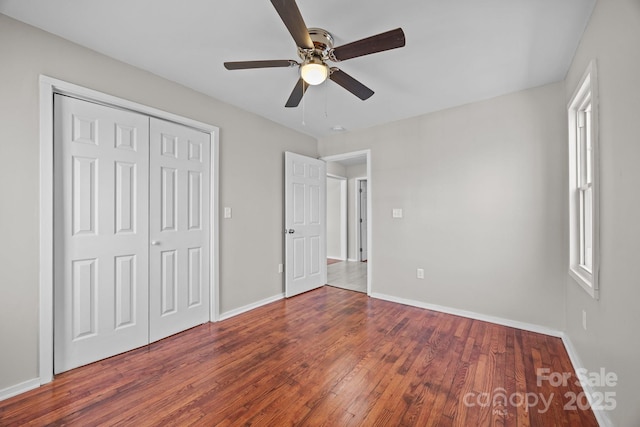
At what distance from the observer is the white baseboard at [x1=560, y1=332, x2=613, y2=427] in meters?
1.45

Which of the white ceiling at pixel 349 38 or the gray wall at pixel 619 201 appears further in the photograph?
the white ceiling at pixel 349 38

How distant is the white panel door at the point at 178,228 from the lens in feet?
8.18

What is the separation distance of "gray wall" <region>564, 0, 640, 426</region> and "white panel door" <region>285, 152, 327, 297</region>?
120 inches

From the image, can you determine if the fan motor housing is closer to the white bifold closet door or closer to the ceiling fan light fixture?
the ceiling fan light fixture

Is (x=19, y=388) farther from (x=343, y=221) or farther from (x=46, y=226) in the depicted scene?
(x=343, y=221)

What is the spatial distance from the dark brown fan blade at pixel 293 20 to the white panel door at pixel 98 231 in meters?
1.73

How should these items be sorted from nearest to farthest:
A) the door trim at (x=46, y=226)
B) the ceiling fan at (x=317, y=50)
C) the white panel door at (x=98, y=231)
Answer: the ceiling fan at (x=317, y=50) → the door trim at (x=46, y=226) → the white panel door at (x=98, y=231)

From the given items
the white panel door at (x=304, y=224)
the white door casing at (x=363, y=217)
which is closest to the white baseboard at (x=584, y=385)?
the white panel door at (x=304, y=224)

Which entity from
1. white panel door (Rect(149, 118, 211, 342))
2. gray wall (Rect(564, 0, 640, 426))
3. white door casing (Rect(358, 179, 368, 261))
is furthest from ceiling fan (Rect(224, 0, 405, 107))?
white door casing (Rect(358, 179, 368, 261))

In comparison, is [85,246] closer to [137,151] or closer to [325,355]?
[137,151]

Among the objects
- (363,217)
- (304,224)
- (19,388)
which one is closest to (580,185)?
(304,224)

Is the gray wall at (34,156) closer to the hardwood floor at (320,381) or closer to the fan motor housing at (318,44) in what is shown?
the hardwood floor at (320,381)

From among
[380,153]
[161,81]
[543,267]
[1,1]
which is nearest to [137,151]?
[161,81]

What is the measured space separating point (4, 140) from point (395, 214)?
3.69 metres
